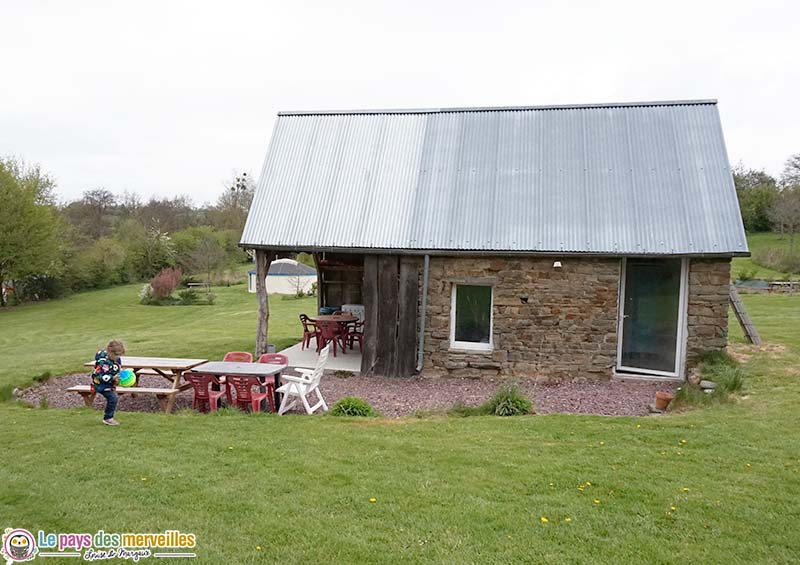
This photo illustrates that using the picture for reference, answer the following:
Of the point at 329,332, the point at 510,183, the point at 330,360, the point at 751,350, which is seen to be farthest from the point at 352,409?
the point at 751,350

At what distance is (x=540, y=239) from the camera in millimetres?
10391

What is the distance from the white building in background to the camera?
1307 inches

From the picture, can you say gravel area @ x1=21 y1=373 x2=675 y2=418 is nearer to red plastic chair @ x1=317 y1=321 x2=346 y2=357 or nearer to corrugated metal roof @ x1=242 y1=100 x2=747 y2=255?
red plastic chair @ x1=317 y1=321 x2=346 y2=357

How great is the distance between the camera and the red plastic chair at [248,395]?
8.12 meters

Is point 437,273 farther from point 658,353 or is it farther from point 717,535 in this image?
point 717,535

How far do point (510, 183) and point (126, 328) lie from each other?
18.1m

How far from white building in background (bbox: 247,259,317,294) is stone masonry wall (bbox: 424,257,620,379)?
22567 mm

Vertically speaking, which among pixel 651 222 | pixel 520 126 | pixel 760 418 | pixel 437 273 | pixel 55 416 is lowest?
pixel 55 416

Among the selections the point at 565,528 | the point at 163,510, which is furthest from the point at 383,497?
the point at 163,510

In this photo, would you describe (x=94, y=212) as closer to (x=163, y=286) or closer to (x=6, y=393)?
(x=163, y=286)

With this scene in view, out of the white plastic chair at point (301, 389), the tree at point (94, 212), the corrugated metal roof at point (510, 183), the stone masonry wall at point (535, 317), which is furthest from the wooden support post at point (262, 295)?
the tree at point (94, 212)

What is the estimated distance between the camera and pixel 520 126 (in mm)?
12312

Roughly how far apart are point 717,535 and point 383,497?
8.23 feet

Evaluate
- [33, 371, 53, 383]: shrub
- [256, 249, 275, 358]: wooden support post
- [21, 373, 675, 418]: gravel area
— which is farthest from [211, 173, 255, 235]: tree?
[21, 373, 675, 418]: gravel area
